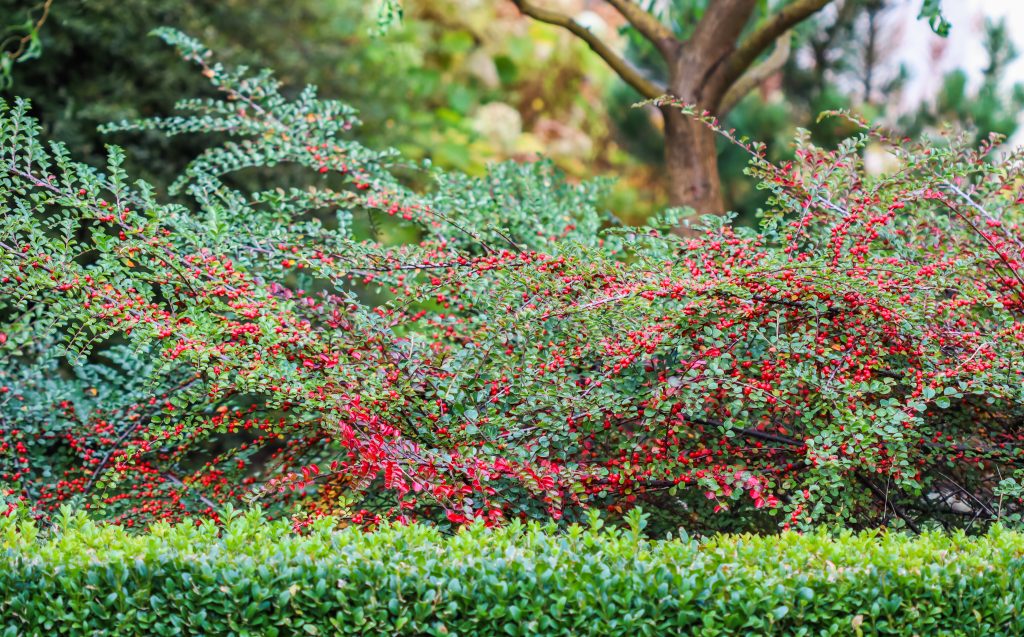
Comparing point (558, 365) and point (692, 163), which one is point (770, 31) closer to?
point (692, 163)

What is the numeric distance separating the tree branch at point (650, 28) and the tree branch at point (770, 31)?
1.12 ft

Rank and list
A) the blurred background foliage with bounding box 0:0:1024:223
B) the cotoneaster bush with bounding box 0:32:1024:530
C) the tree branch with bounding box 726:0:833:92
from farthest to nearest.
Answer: the blurred background foliage with bounding box 0:0:1024:223 → the tree branch with bounding box 726:0:833:92 → the cotoneaster bush with bounding box 0:32:1024:530

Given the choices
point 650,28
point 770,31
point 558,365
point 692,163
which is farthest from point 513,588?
point 650,28

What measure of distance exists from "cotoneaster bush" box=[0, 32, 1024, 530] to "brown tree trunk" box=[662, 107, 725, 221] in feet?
3.79

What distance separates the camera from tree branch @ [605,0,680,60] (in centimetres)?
513

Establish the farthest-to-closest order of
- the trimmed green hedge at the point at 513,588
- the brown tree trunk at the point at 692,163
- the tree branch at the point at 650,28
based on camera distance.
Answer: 1. the tree branch at the point at 650,28
2. the brown tree trunk at the point at 692,163
3. the trimmed green hedge at the point at 513,588

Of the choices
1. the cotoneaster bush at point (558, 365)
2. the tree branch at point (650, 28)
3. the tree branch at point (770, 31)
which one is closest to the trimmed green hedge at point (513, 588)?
the cotoneaster bush at point (558, 365)

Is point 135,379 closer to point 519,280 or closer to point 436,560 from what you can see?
point 519,280

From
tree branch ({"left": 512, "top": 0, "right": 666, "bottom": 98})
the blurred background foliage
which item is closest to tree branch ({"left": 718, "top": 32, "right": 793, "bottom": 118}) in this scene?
tree branch ({"left": 512, "top": 0, "right": 666, "bottom": 98})

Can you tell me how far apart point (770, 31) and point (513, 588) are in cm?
340

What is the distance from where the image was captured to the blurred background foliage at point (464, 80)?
279 inches

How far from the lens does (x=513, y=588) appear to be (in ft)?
8.05

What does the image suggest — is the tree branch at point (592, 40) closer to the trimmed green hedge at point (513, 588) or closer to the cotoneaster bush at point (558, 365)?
the cotoneaster bush at point (558, 365)

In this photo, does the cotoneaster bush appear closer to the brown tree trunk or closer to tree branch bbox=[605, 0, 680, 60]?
the brown tree trunk
